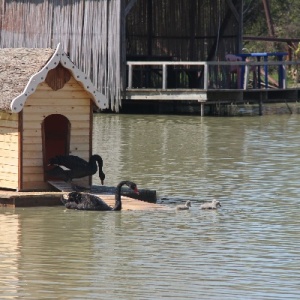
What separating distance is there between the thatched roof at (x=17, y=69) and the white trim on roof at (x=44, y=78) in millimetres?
120

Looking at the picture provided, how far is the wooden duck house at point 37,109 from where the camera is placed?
54.9ft

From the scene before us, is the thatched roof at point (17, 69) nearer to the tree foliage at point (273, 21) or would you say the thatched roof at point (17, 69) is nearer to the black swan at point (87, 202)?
the black swan at point (87, 202)

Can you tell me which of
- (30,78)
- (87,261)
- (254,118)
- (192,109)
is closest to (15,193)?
(30,78)

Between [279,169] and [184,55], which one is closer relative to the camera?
[279,169]

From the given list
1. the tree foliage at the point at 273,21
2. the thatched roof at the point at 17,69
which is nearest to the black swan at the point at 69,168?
the thatched roof at the point at 17,69

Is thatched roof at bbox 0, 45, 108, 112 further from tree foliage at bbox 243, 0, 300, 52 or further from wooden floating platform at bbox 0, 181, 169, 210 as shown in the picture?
tree foliage at bbox 243, 0, 300, 52

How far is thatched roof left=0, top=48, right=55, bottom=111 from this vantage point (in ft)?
54.7

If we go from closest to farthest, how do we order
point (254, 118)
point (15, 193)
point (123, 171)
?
point (15, 193), point (123, 171), point (254, 118)

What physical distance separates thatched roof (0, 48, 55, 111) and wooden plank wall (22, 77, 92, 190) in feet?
0.79

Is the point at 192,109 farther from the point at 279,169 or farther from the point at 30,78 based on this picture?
the point at 30,78

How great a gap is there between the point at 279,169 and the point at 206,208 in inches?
209

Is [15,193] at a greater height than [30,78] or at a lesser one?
lesser

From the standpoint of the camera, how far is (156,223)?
15.3 meters

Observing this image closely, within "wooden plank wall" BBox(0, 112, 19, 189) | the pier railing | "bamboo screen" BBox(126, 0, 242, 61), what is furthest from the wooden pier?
"wooden plank wall" BBox(0, 112, 19, 189)
